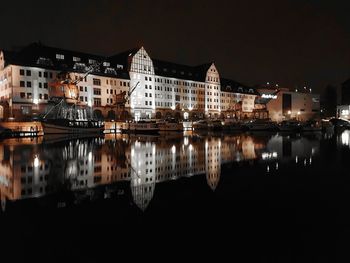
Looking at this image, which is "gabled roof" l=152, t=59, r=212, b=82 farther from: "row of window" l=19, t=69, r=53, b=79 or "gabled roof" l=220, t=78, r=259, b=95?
"row of window" l=19, t=69, r=53, b=79

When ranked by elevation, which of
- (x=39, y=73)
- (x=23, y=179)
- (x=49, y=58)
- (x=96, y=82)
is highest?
(x=49, y=58)

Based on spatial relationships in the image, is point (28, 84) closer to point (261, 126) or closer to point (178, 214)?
point (261, 126)

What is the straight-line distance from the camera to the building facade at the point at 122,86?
160 feet

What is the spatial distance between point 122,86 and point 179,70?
21.8 m

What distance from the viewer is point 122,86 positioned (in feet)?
209

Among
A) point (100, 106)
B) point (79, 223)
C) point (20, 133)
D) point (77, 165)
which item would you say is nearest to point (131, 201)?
point (79, 223)

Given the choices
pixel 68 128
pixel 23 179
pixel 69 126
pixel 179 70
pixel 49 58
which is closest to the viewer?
pixel 23 179

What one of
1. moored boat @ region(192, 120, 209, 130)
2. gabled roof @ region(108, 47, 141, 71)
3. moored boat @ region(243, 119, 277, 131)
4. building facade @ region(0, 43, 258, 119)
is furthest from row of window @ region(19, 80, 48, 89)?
moored boat @ region(243, 119, 277, 131)

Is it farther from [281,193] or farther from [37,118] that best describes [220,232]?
[37,118]

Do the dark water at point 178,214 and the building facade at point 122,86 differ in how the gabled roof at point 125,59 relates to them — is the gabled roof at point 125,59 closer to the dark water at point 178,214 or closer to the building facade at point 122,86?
the building facade at point 122,86

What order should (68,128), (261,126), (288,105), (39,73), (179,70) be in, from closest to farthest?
(68,128) → (39,73) → (261,126) → (179,70) → (288,105)

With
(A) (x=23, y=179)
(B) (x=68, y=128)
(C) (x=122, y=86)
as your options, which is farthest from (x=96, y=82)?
(A) (x=23, y=179)

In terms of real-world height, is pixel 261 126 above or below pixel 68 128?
below

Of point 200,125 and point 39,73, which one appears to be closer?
point 39,73
